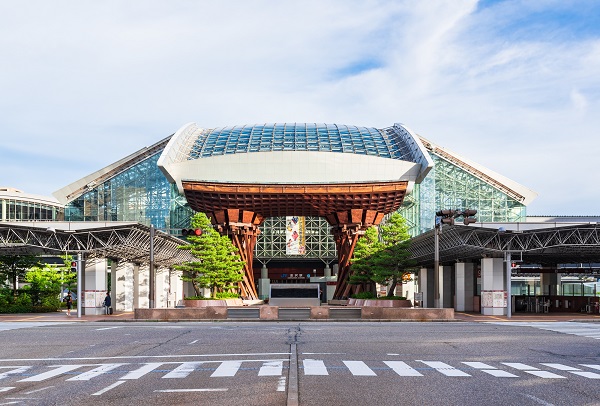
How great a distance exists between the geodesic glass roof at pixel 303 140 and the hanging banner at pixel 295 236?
49.3 ft

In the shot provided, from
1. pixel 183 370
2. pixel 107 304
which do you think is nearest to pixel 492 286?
pixel 107 304

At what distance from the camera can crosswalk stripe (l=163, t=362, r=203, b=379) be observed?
19013 millimetres

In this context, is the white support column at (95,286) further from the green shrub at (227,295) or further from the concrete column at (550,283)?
the concrete column at (550,283)

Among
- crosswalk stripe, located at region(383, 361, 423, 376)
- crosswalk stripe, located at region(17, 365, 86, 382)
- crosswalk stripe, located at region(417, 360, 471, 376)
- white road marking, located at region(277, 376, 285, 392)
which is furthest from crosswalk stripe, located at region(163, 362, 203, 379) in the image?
crosswalk stripe, located at region(417, 360, 471, 376)

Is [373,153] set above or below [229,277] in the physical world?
above

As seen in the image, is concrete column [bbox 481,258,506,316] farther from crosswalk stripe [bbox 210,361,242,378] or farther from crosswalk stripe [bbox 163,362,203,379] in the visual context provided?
crosswalk stripe [bbox 163,362,203,379]

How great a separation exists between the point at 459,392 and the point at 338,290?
7824 cm

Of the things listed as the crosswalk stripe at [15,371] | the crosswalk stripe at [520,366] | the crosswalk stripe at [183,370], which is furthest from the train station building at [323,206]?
the crosswalk stripe at [15,371]

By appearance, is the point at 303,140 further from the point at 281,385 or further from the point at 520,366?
the point at 281,385

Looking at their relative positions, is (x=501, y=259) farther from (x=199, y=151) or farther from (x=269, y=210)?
(x=199, y=151)

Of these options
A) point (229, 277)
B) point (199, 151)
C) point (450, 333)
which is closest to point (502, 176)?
point (199, 151)

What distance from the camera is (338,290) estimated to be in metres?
93.7

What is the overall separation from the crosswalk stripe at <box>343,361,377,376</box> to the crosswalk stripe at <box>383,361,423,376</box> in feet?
2.21

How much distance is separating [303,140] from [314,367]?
82700 mm
